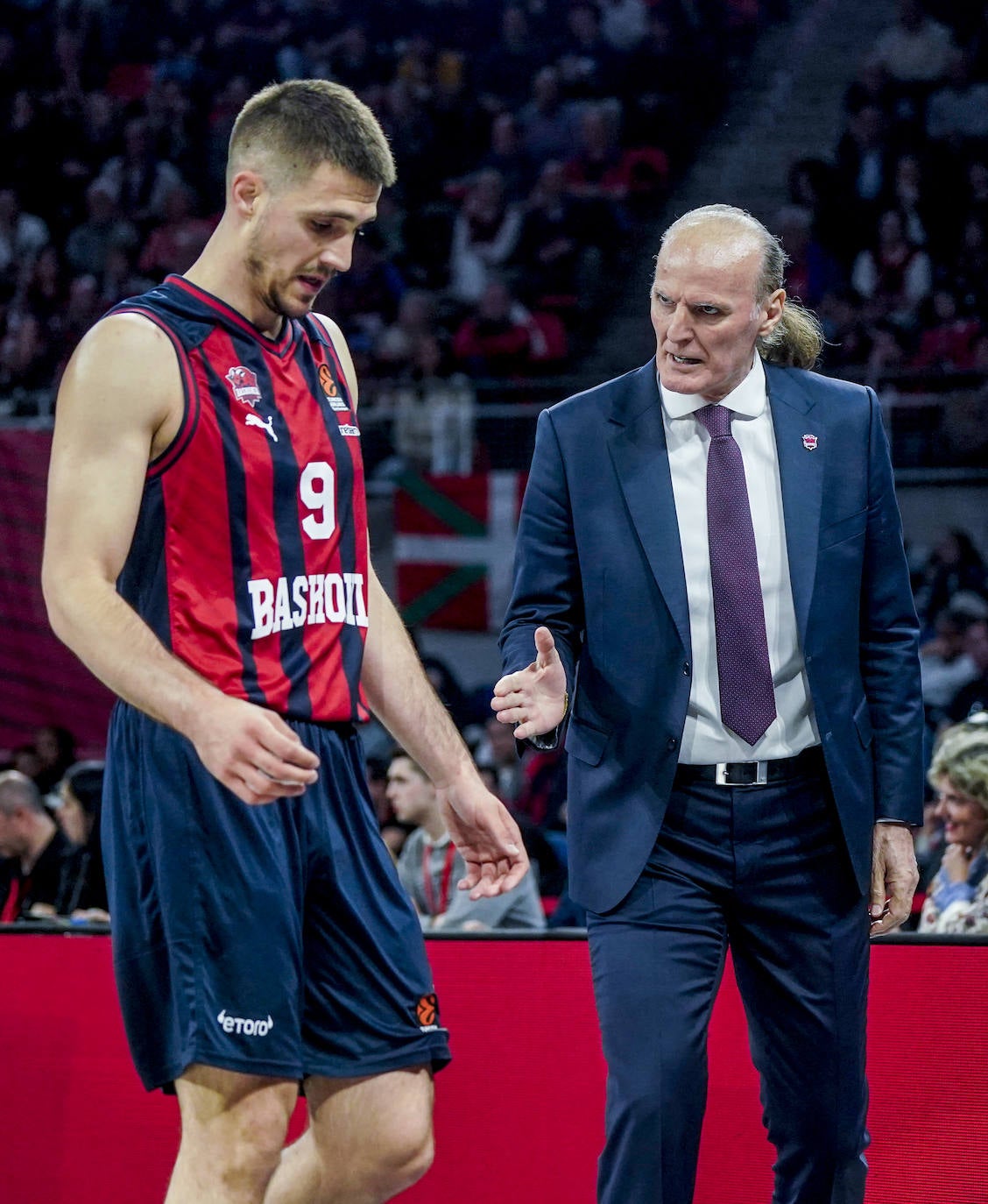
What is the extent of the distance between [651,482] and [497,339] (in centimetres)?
831

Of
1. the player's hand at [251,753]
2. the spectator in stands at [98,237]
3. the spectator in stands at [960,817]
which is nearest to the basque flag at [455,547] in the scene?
the spectator in stands at [98,237]

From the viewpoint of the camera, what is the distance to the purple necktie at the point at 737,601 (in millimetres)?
2779

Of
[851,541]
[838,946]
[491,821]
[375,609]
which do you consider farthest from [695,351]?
[838,946]

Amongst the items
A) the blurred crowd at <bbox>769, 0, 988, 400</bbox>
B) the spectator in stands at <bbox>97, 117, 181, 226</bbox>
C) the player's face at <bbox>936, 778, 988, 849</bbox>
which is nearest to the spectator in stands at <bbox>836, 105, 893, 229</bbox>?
the blurred crowd at <bbox>769, 0, 988, 400</bbox>

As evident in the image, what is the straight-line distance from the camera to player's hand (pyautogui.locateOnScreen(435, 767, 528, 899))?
261cm

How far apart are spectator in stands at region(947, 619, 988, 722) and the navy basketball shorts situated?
18.4 ft

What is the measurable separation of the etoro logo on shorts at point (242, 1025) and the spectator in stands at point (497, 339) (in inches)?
346

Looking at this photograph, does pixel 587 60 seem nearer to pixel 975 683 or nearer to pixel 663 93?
pixel 663 93

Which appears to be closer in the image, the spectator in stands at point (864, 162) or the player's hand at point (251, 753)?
the player's hand at point (251, 753)

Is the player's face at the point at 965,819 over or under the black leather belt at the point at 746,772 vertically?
under

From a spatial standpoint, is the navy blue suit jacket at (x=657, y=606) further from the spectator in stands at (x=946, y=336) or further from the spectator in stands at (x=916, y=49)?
the spectator in stands at (x=916, y=49)

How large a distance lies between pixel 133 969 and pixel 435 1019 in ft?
1.64

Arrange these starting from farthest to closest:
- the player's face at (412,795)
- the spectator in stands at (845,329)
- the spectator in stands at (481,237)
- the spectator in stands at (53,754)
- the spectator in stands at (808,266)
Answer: the spectator in stands at (481,237) → the spectator in stands at (808,266) → the spectator in stands at (845,329) → the spectator in stands at (53,754) → the player's face at (412,795)

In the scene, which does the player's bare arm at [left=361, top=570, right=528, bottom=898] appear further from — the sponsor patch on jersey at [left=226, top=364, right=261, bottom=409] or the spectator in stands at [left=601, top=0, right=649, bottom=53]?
the spectator in stands at [left=601, top=0, right=649, bottom=53]
